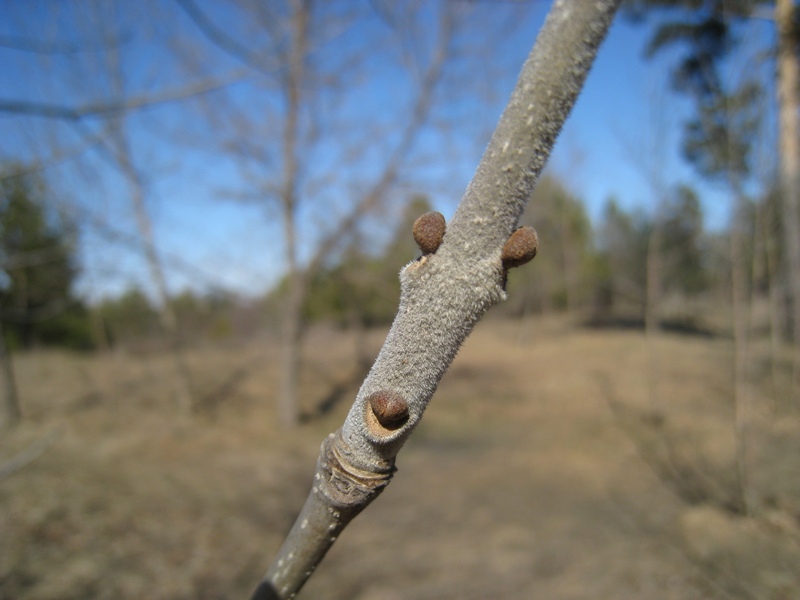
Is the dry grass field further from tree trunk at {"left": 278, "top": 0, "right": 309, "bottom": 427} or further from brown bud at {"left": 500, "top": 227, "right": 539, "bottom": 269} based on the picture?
brown bud at {"left": 500, "top": 227, "right": 539, "bottom": 269}

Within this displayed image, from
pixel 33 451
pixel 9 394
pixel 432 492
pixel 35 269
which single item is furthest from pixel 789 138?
pixel 35 269

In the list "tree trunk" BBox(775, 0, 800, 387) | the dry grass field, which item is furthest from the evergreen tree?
"tree trunk" BBox(775, 0, 800, 387)

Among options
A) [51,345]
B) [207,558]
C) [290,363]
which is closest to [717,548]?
[207,558]

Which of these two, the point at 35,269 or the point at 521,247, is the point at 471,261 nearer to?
the point at 521,247

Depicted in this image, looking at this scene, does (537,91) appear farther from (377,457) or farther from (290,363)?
(290,363)

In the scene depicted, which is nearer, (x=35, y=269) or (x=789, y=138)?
(x=789, y=138)

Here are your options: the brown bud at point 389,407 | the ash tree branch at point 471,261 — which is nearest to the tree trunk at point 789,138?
the ash tree branch at point 471,261
